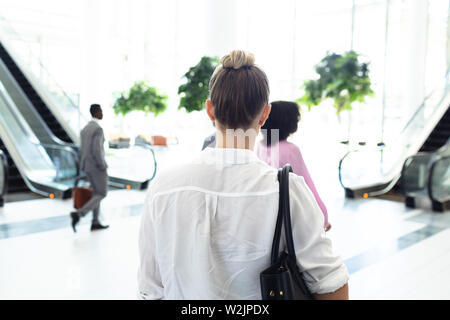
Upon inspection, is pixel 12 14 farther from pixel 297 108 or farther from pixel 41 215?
pixel 297 108

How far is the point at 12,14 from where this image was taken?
23.7 metres

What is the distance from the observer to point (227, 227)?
1201mm

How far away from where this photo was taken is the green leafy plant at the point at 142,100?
15.2 m

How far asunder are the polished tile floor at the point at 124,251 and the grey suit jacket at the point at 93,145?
40.5 inches

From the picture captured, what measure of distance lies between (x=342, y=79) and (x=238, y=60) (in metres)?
8.67

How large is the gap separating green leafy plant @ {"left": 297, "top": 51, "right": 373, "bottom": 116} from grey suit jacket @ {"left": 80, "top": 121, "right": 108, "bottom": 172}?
548 centimetres

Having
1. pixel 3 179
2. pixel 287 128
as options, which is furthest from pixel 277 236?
pixel 3 179

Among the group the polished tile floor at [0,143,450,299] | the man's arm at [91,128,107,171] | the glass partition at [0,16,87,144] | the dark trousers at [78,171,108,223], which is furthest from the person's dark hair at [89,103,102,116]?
the glass partition at [0,16,87,144]

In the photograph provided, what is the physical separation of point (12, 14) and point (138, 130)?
10.6 m

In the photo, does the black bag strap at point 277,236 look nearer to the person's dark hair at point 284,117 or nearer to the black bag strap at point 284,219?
the black bag strap at point 284,219

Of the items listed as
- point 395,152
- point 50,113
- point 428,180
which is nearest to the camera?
point 428,180

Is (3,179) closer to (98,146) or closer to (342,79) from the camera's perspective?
(98,146)

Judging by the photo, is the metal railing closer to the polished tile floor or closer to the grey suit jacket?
the polished tile floor

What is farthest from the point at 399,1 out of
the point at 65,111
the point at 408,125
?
the point at 65,111
